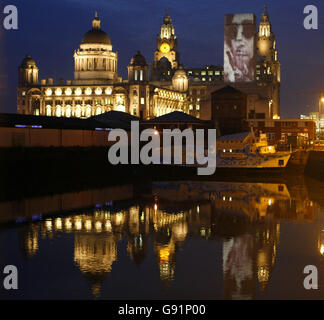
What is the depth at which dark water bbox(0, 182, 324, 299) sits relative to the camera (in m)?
19.7

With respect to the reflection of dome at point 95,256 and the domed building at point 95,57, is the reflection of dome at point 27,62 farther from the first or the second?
the reflection of dome at point 95,256

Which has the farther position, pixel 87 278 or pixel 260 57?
pixel 260 57

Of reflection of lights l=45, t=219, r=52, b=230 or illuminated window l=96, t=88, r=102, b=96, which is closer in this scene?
reflection of lights l=45, t=219, r=52, b=230

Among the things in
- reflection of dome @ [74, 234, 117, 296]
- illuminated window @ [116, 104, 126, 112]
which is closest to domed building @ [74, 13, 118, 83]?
illuminated window @ [116, 104, 126, 112]

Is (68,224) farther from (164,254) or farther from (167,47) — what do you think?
(167,47)

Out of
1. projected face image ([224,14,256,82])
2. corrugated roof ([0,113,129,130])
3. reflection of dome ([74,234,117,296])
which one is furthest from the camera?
projected face image ([224,14,256,82])

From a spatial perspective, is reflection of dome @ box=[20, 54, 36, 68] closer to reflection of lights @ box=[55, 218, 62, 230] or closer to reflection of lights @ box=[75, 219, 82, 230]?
reflection of lights @ box=[55, 218, 62, 230]

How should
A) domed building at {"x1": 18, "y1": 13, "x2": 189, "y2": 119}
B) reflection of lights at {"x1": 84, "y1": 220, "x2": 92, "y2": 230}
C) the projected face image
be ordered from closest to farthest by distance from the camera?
reflection of lights at {"x1": 84, "y1": 220, "x2": 92, "y2": 230}, domed building at {"x1": 18, "y1": 13, "x2": 189, "y2": 119}, the projected face image

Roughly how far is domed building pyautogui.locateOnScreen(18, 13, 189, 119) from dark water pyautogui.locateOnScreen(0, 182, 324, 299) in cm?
9378

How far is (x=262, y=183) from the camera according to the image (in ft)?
176

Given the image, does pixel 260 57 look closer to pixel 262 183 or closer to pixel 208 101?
pixel 208 101

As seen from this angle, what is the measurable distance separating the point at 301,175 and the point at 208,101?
272ft

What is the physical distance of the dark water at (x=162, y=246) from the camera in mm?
19672
